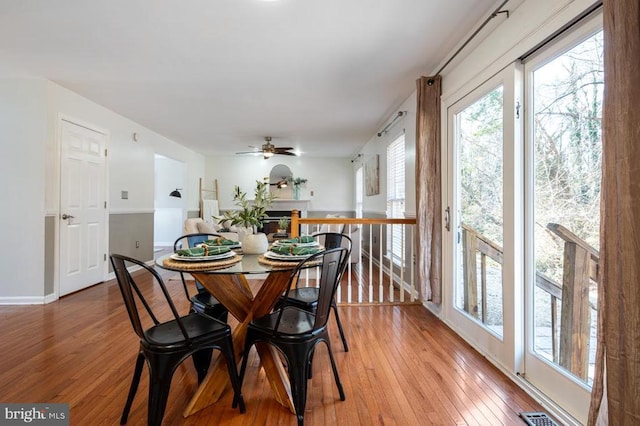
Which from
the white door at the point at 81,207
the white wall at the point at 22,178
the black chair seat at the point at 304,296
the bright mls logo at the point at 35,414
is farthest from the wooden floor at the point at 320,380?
the white door at the point at 81,207

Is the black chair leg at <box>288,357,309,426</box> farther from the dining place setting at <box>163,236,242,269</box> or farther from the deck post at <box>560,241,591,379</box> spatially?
the deck post at <box>560,241,591,379</box>

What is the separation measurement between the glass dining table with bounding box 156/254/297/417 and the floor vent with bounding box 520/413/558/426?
1.16 m

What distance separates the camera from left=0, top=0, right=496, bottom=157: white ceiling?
7.03ft

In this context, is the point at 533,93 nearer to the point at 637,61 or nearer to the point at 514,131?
the point at 514,131

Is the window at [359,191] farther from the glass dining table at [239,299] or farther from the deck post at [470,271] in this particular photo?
the glass dining table at [239,299]

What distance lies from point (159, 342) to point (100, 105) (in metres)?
4.09

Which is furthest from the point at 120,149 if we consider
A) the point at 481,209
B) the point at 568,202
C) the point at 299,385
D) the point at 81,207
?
the point at 568,202

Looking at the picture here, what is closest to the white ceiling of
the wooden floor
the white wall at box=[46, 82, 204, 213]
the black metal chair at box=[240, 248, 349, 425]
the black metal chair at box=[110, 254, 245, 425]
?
the white wall at box=[46, 82, 204, 213]

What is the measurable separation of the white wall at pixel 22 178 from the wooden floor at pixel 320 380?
74cm

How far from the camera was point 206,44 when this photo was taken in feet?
8.49

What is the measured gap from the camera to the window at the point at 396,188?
4332 millimetres

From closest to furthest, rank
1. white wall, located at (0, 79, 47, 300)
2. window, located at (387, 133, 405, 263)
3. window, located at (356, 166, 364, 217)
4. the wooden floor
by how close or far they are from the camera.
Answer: the wooden floor, white wall, located at (0, 79, 47, 300), window, located at (387, 133, 405, 263), window, located at (356, 166, 364, 217)

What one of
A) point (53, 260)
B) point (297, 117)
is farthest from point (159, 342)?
point (297, 117)

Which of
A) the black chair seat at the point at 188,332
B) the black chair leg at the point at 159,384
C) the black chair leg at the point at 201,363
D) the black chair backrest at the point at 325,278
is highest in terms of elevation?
the black chair backrest at the point at 325,278
